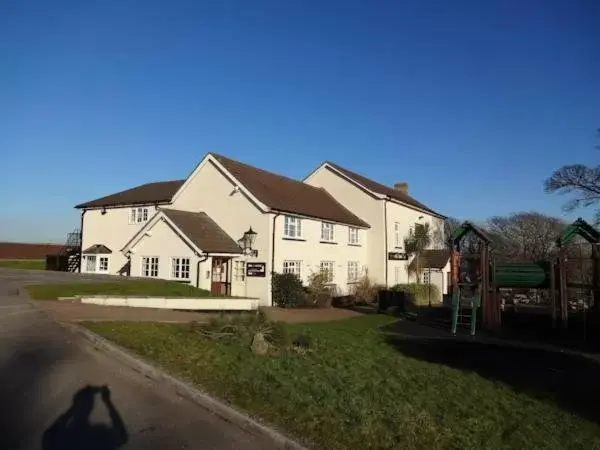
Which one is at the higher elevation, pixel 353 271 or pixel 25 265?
pixel 353 271

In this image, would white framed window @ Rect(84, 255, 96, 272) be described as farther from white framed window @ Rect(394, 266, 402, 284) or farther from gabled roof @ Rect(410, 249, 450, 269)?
gabled roof @ Rect(410, 249, 450, 269)

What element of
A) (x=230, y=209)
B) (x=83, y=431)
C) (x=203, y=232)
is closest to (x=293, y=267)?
(x=230, y=209)

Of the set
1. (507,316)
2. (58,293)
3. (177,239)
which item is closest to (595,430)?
(507,316)

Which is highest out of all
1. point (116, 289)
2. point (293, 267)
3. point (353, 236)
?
point (353, 236)

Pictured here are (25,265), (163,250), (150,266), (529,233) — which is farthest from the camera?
(529,233)

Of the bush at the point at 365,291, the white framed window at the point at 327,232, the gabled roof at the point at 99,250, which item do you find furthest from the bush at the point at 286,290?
the gabled roof at the point at 99,250

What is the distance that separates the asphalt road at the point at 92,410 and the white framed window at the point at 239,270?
1679 centimetres

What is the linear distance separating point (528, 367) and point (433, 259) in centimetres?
2871

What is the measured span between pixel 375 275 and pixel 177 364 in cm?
2702

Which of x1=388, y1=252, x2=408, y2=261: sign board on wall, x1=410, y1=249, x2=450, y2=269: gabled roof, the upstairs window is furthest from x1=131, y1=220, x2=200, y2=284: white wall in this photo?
x1=410, y1=249, x2=450, y2=269: gabled roof

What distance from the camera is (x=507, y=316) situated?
2047 cm

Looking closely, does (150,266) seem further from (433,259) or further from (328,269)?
(433,259)

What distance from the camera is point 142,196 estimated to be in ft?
115

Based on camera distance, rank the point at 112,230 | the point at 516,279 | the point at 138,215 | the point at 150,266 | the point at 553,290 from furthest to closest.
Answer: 1. the point at 112,230
2. the point at 138,215
3. the point at 150,266
4. the point at 516,279
5. the point at 553,290
